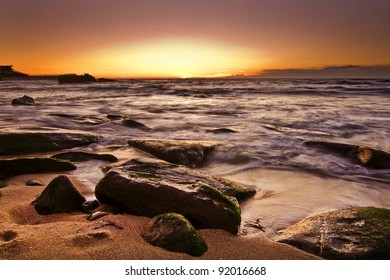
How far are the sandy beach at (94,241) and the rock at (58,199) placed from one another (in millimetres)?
82

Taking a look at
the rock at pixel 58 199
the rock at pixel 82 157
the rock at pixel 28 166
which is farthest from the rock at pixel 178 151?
the rock at pixel 58 199

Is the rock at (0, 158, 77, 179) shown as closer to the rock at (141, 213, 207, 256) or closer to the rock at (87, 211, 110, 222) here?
the rock at (87, 211, 110, 222)

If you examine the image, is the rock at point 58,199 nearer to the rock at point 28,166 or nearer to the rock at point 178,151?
the rock at point 28,166

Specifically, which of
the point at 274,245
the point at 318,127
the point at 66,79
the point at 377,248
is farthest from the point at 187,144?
A: the point at 66,79

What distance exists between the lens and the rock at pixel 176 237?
106 inches

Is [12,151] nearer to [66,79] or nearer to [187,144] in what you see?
[187,144]

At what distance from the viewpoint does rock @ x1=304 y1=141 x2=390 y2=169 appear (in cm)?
607

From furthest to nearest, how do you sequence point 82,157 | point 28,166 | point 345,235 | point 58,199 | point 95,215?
point 82,157
point 28,166
point 58,199
point 95,215
point 345,235

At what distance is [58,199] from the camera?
346 centimetres

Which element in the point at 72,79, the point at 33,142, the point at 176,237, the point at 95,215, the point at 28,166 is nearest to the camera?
the point at 176,237

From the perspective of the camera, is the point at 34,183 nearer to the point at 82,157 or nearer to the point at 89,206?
the point at 89,206

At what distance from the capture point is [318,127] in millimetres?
11453

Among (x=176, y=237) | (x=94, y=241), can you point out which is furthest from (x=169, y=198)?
(x=94, y=241)

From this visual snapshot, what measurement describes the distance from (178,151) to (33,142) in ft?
9.64
